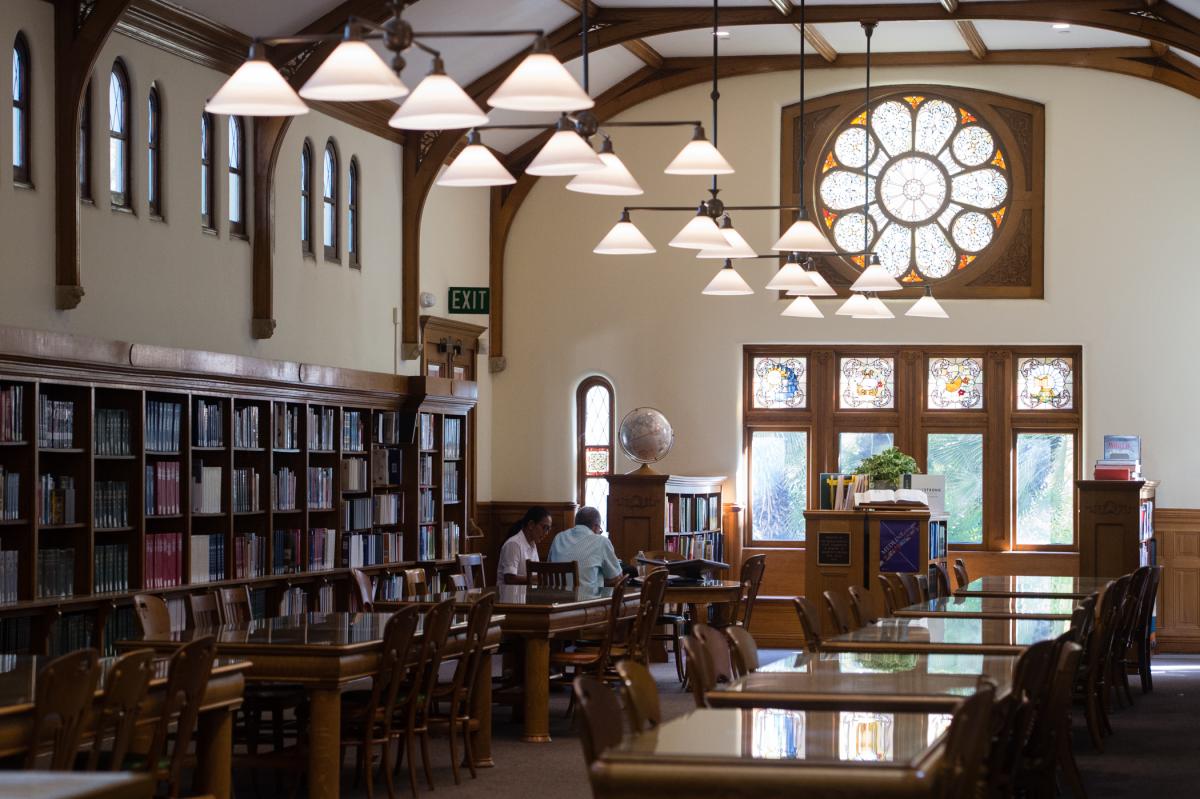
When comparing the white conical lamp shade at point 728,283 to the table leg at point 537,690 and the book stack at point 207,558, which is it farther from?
the book stack at point 207,558

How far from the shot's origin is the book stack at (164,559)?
9.61 meters

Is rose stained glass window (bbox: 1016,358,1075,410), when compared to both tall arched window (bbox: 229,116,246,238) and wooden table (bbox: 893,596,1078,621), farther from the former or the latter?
tall arched window (bbox: 229,116,246,238)

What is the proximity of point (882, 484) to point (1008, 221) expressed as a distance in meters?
4.28

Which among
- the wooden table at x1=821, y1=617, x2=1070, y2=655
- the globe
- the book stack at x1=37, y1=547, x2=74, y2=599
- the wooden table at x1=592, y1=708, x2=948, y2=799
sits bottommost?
the wooden table at x1=821, y1=617, x2=1070, y2=655

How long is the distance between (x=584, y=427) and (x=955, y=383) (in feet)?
11.7

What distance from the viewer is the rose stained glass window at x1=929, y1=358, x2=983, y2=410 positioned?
51.6ft

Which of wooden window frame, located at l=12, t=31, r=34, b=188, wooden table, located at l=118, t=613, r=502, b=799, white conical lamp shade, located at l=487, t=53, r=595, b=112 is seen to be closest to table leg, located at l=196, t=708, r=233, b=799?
wooden table, located at l=118, t=613, r=502, b=799

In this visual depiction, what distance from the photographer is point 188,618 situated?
819cm

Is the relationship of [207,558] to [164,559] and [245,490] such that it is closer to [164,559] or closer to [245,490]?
[164,559]

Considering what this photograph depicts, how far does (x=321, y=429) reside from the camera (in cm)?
1192

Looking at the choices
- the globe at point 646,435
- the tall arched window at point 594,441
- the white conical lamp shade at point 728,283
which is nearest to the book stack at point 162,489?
the white conical lamp shade at point 728,283

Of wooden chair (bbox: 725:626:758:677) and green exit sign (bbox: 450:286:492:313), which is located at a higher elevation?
green exit sign (bbox: 450:286:492:313)

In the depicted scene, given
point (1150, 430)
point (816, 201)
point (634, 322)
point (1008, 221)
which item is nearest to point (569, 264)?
point (634, 322)

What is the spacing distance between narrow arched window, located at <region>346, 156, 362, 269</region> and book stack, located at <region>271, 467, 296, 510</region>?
2.30 meters
